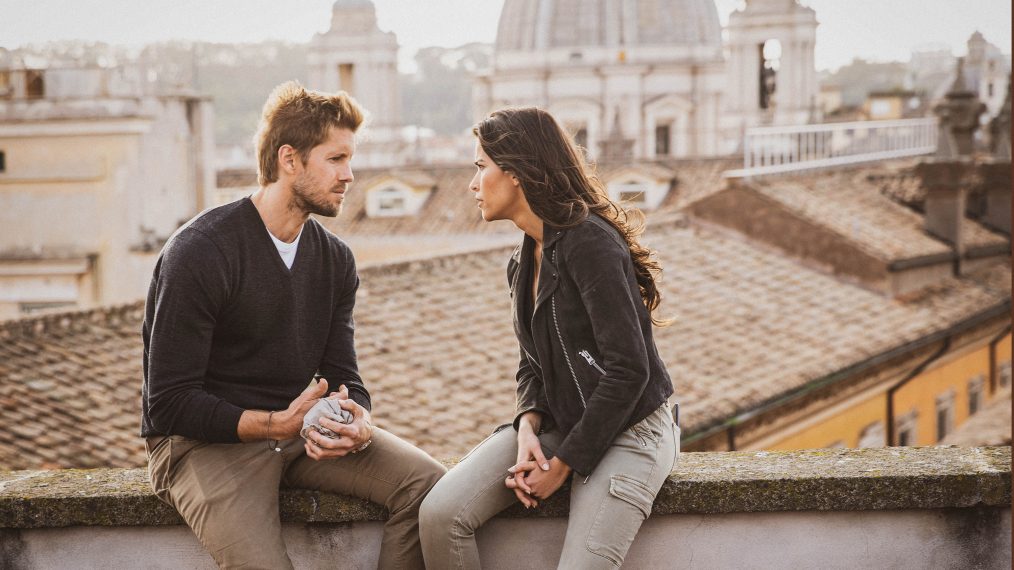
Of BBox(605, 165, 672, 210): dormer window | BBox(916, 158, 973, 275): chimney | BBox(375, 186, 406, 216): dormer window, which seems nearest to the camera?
BBox(916, 158, 973, 275): chimney

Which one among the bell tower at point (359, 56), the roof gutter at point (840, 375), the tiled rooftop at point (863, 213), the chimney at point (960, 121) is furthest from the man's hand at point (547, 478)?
the bell tower at point (359, 56)

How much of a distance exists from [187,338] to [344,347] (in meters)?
0.45

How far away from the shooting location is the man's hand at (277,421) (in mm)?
2828

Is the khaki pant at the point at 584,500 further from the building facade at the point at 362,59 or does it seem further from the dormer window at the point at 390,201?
the building facade at the point at 362,59

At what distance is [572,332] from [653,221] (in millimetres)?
15741

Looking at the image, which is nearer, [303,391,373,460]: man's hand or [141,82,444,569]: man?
[141,82,444,569]: man

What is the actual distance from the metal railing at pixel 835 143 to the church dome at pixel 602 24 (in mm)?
18937

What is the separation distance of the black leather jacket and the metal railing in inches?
805

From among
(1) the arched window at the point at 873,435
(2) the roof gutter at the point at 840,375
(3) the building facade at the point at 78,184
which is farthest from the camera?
(3) the building facade at the point at 78,184

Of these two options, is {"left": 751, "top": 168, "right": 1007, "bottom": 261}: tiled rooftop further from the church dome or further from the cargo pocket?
the church dome

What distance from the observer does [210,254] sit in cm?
279

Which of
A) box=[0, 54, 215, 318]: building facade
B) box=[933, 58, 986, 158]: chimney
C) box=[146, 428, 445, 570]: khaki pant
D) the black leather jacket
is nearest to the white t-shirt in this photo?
box=[146, 428, 445, 570]: khaki pant

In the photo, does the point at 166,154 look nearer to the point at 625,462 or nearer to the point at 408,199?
the point at 408,199

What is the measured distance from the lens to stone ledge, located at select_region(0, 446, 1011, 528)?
2.97m
